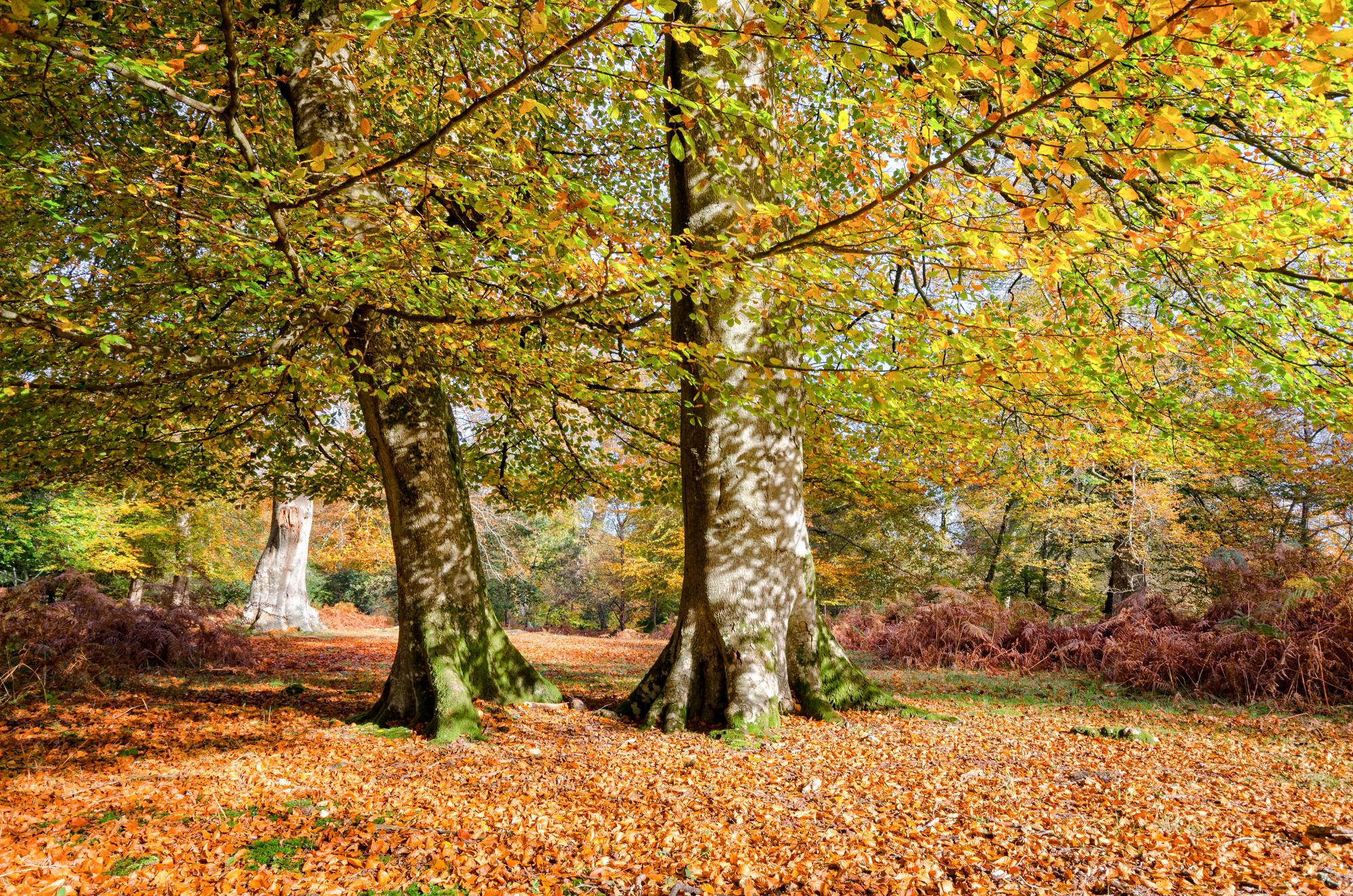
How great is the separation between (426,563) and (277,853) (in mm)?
3113

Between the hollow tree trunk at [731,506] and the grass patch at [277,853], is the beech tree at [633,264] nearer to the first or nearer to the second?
the hollow tree trunk at [731,506]

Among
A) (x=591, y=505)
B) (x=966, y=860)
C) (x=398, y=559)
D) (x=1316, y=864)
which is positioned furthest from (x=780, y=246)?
(x=591, y=505)

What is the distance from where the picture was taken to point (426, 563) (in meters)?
6.18

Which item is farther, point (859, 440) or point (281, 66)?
point (859, 440)

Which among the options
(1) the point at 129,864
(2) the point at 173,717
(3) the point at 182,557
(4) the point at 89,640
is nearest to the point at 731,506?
(1) the point at 129,864

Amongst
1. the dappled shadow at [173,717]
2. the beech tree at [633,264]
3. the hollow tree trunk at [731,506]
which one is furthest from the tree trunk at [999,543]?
the dappled shadow at [173,717]

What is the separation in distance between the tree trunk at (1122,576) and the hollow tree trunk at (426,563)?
1372 cm

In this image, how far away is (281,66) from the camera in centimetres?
651

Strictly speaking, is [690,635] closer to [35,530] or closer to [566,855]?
[566,855]

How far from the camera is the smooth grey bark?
19.4 ft

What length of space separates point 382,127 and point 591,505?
2683 centimetres

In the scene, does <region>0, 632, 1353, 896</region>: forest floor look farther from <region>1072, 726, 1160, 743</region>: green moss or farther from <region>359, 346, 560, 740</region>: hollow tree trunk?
<region>359, 346, 560, 740</region>: hollow tree trunk

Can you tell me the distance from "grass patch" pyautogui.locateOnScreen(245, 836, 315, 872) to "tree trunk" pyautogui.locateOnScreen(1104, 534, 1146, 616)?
15.6m

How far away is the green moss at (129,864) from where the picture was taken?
9.65 ft
